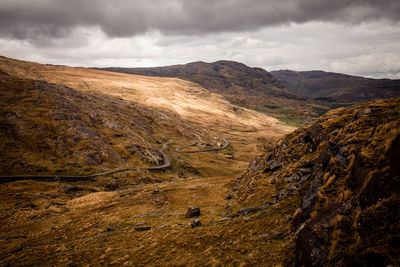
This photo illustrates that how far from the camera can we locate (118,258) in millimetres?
18484

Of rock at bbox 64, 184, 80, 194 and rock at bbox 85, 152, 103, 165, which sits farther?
rock at bbox 85, 152, 103, 165

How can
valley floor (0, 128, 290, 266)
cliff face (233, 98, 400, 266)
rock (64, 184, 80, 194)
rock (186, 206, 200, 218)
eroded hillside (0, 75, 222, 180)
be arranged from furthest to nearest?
eroded hillside (0, 75, 222, 180) → rock (64, 184, 80, 194) → rock (186, 206, 200, 218) → valley floor (0, 128, 290, 266) → cliff face (233, 98, 400, 266)

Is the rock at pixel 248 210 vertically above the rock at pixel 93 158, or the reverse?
the rock at pixel 248 210

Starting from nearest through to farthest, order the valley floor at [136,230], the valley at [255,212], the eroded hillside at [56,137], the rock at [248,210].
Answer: the valley at [255,212]
the valley floor at [136,230]
the rock at [248,210]
the eroded hillside at [56,137]

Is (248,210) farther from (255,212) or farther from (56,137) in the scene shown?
(56,137)

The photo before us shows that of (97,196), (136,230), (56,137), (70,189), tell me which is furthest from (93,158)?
(136,230)

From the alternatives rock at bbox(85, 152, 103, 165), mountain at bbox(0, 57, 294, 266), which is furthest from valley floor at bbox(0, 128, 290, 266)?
rock at bbox(85, 152, 103, 165)

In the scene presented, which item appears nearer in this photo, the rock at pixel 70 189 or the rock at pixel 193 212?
the rock at pixel 193 212

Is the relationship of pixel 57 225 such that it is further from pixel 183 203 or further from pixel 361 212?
pixel 361 212

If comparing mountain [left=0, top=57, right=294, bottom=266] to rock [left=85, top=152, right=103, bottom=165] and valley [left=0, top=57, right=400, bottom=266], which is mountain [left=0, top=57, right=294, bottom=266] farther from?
rock [left=85, top=152, right=103, bottom=165]

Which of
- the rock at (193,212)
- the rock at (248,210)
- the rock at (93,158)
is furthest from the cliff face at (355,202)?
the rock at (93,158)

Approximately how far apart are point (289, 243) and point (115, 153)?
3571 inches

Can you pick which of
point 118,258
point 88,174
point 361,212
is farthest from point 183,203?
point 88,174

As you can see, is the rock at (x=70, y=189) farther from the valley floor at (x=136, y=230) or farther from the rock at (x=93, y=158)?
the rock at (x=93, y=158)
